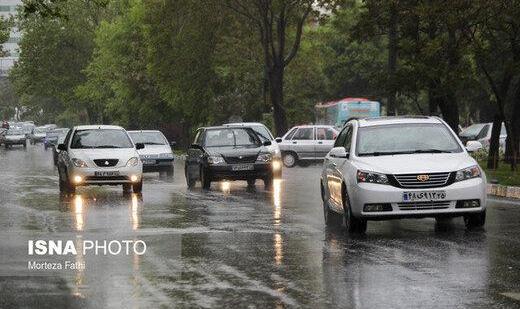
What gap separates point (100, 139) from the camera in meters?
27.6

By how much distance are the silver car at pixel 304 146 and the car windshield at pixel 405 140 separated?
97.4ft

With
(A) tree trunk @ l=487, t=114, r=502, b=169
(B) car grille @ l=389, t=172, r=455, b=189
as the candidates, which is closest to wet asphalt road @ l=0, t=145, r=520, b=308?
(B) car grille @ l=389, t=172, r=455, b=189

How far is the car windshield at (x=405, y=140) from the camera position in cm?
1620

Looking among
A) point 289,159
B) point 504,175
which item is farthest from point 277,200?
point 289,159

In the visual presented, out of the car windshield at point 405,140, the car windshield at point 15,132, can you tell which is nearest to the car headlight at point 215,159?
the car windshield at point 405,140

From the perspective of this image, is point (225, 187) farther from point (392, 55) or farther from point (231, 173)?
point (392, 55)

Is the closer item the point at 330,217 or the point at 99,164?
the point at 330,217

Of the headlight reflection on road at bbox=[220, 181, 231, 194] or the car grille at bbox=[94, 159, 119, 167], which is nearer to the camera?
the car grille at bbox=[94, 159, 119, 167]

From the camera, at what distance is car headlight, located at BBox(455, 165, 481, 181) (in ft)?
50.2

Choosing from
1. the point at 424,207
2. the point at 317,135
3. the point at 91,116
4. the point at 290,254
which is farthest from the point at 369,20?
the point at 91,116

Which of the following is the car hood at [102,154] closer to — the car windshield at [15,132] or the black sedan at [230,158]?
the black sedan at [230,158]

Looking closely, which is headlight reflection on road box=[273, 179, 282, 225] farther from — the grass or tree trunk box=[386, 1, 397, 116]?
the grass

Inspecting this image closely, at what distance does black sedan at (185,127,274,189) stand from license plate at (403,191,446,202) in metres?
13.5

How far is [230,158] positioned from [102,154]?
3548mm
